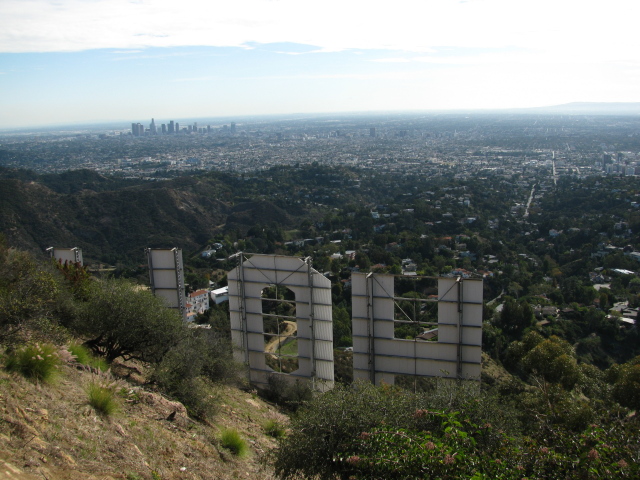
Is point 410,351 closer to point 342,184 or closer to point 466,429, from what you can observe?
point 466,429

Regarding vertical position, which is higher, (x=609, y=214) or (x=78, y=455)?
(x=78, y=455)

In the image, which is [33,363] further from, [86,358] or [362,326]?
[362,326]

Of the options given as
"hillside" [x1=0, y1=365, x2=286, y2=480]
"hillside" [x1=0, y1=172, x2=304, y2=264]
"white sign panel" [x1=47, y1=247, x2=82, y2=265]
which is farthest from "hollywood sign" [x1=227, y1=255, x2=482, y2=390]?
"hillside" [x1=0, y1=172, x2=304, y2=264]

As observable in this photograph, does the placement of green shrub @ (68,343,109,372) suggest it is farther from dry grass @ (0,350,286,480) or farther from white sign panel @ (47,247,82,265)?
white sign panel @ (47,247,82,265)

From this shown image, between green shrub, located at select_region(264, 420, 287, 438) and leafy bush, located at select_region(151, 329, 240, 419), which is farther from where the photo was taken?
green shrub, located at select_region(264, 420, 287, 438)

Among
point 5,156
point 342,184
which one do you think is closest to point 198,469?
point 342,184

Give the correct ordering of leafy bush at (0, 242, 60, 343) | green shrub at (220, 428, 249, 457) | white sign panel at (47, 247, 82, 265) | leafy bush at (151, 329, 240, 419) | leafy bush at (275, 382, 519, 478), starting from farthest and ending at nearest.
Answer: white sign panel at (47, 247, 82, 265), leafy bush at (151, 329, 240, 419), green shrub at (220, 428, 249, 457), leafy bush at (0, 242, 60, 343), leafy bush at (275, 382, 519, 478)

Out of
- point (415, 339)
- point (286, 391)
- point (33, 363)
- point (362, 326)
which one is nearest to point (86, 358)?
point (33, 363)
